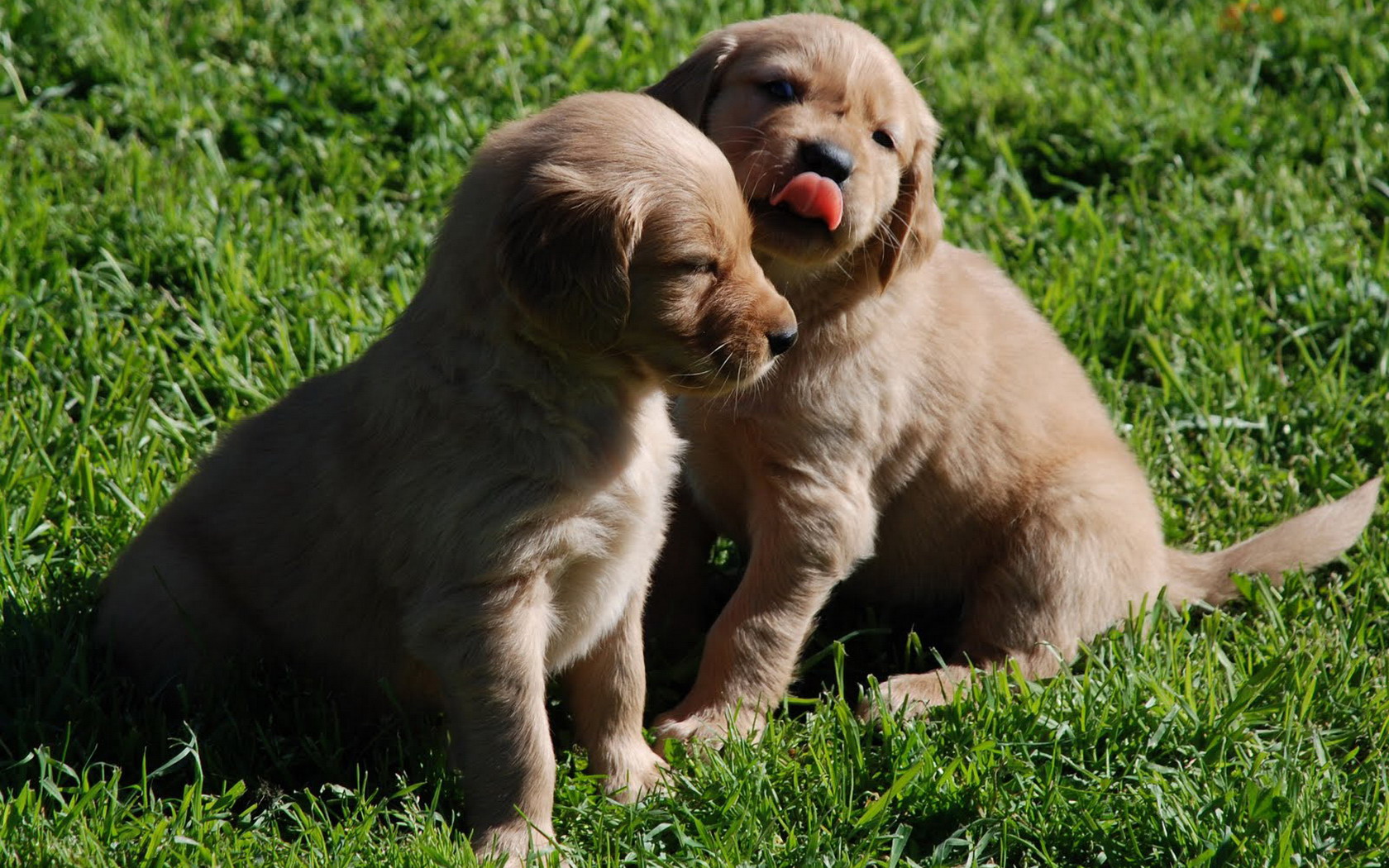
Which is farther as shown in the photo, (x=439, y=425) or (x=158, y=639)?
(x=158, y=639)

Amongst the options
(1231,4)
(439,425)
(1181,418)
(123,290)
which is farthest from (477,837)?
(1231,4)

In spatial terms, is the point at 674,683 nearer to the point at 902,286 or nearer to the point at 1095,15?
the point at 902,286

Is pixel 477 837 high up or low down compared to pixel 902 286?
down

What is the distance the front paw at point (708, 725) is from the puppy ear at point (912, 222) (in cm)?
116

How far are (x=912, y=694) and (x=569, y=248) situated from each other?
5.28ft

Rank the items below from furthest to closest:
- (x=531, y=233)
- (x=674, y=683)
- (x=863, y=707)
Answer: (x=674, y=683) < (x=863, y=707) < (x=531, y=233)

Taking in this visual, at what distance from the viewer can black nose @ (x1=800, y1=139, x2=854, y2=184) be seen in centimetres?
349

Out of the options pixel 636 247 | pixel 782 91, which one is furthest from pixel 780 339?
pixel 782 91

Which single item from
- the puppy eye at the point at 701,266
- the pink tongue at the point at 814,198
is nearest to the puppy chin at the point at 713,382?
the puppy eye at the point at 701,266

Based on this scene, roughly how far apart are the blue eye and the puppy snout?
0.80m

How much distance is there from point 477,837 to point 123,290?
2.44 m

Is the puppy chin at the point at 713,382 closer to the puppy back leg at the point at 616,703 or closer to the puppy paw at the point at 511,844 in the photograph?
the puppy back leg at the point at 616,703

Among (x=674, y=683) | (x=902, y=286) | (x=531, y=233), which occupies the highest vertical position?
(x=531, y=233)

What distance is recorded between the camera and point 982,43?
6.36m
